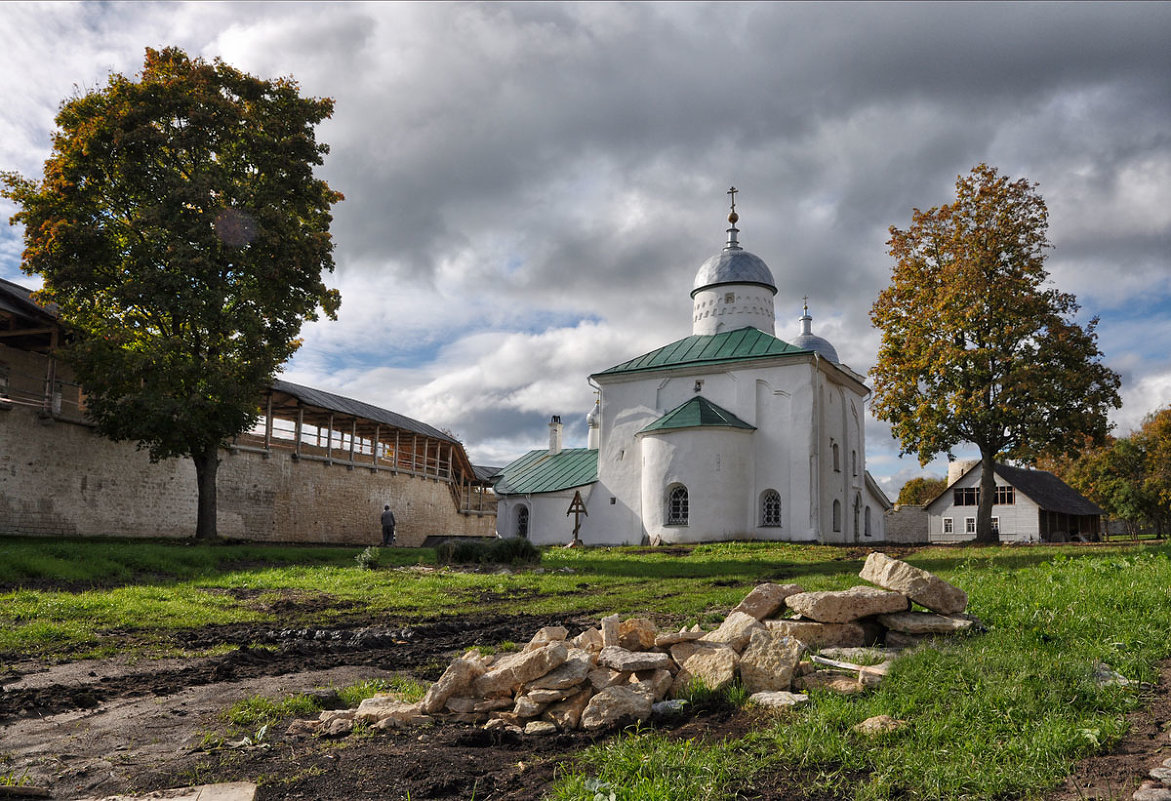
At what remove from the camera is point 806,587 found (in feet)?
35.8

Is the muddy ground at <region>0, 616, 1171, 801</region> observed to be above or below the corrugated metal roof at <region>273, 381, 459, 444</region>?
below

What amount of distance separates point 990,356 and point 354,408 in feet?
78.6

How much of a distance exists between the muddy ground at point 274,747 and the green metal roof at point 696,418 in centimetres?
2320

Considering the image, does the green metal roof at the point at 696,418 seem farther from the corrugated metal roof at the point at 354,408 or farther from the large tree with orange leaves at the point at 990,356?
the corrugated metal roof at the point at 354,408

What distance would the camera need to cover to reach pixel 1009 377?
2478cm

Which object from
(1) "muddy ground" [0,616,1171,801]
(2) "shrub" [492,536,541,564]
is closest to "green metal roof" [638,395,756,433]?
(2) "shrub" [492,536,541,564]

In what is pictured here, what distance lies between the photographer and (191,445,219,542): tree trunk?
69.3ft

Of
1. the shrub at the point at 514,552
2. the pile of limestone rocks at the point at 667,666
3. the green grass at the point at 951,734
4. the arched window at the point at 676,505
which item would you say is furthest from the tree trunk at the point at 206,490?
the green grass at the point at 951,734

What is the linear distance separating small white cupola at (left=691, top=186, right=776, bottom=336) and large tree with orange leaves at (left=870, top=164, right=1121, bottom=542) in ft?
30.4

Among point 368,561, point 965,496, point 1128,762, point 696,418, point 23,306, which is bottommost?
point 368,561

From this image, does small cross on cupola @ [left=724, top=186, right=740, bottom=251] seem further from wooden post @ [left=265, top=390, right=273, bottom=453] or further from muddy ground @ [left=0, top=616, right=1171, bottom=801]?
muddy ground @ [left=0, top=616, right=1171, bottom=801]

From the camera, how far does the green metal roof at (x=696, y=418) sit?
29375mm

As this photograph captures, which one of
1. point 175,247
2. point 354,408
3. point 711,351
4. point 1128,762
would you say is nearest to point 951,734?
point 1128,762

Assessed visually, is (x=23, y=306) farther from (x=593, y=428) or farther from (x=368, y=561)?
(x=593, y=428)
